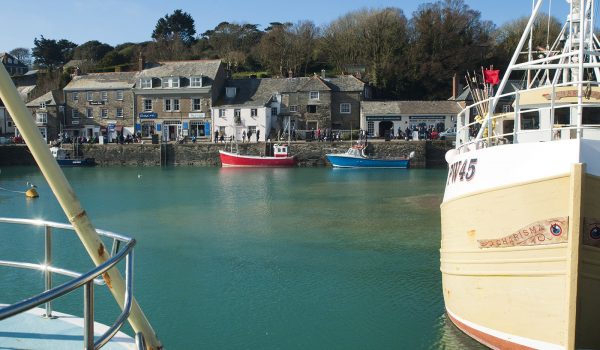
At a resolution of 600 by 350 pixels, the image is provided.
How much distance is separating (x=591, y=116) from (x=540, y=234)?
155 inches

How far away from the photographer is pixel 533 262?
334 inches

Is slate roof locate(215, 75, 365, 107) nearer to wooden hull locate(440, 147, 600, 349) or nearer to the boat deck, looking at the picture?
wooden hull locate(440, 147, 600, 349)

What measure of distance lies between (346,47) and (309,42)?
753 centimetres

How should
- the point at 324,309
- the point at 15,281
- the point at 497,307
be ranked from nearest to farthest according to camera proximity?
the point at 497,307 < the point at 324,309 < the point at 15,281

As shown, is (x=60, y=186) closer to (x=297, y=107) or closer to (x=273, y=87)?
(x=297, y=107)

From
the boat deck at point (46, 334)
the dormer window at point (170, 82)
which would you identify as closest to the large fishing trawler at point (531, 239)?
the boat deck at point (46, 334)

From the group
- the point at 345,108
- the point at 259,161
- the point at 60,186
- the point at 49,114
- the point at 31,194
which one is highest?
the point at 345,108

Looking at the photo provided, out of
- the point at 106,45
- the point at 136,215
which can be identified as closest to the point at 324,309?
the point at 136,215

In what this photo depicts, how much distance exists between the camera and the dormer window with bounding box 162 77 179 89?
62.9 m

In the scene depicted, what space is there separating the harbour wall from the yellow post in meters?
48.9

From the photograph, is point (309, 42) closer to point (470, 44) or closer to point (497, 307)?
point (470, 44)

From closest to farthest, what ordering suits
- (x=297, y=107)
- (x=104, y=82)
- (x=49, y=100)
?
1. (x=297, y=107)
2. (x=49, y=100)
3. (x=104, y=82)

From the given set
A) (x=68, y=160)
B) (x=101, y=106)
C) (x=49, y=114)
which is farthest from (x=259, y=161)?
(x=49, y=114)

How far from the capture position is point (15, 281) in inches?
570
